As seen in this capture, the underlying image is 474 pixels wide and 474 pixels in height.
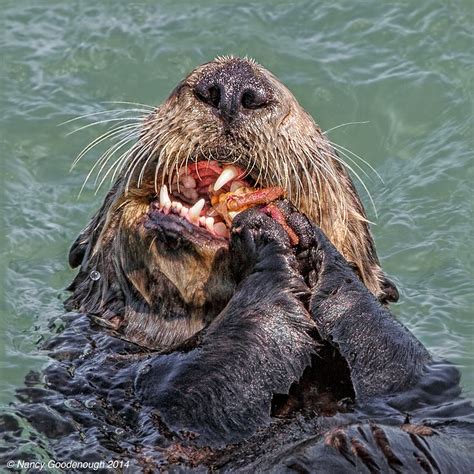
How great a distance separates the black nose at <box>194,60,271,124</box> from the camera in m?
5.16

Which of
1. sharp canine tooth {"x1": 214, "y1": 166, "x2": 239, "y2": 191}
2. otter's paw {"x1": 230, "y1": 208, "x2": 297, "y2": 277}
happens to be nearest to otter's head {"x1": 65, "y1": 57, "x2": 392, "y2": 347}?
sharp canine tooth {"x1": 214, "y1": 166, "x2": 239, "y2": 191}

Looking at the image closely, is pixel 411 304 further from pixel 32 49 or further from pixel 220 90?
pixel 32 49

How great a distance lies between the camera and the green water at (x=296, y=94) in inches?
322

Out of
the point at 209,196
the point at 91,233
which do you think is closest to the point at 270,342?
the point at 209,196

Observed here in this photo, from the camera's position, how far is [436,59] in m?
10.0

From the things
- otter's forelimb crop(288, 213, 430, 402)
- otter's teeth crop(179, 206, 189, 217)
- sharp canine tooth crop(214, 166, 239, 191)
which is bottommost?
otter's forelimb crop(288, 213, 430, 402)

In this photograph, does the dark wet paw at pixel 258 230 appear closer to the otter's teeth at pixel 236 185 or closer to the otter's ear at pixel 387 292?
the otter's teeth at pixel 236 185

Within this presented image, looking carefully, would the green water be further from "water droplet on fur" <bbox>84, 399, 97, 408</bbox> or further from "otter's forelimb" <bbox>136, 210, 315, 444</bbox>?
"otter's forelimb" <bbox>136, 210, 315, 444</bbox>

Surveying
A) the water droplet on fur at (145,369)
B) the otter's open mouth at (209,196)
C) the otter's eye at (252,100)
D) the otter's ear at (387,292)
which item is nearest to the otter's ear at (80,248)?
the otter's open mouth at (209,196)

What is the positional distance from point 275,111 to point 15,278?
3.27 m

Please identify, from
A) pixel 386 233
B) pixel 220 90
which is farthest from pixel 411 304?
pixel 220 90

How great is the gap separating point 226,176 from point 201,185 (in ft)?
0.70

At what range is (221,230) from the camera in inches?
211

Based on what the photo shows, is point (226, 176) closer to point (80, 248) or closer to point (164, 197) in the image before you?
point (164, 197)
